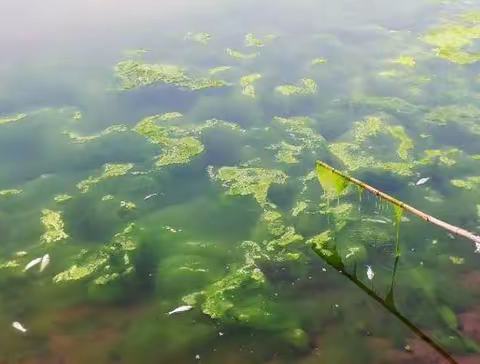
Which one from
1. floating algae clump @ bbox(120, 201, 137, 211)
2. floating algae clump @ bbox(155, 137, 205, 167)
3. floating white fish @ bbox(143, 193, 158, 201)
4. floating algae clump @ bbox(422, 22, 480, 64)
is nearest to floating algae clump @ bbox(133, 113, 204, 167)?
floating algae clump @ bbox(155, 137, 205, 167)

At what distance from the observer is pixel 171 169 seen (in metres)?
5.91

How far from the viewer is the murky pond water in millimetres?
4062

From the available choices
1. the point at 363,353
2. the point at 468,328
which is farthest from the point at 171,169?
the point at 468,328

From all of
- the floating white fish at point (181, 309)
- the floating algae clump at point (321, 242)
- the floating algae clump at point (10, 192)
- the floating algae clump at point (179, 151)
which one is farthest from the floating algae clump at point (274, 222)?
the floating algae clump at point (10, 192)

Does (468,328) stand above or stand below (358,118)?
below

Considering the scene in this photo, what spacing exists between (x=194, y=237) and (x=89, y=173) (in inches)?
67.8

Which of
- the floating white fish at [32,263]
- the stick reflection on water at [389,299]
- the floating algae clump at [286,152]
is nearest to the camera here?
the stick reflection on water at [389,299]

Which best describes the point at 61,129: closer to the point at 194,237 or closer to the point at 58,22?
the point at 194,237

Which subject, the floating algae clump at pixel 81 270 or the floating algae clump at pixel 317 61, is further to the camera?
the floating algae clump at pixel 317 61

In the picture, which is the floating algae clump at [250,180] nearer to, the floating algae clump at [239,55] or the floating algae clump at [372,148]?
the floating algae clump at [372,148]

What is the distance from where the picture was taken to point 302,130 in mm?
6488

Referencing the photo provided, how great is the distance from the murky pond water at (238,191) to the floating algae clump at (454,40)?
0.04 m

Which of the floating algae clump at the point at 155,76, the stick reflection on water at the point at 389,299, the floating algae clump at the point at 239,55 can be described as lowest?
the stick reflection on water at the point at 389,299

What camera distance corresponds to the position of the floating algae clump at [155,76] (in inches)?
297
